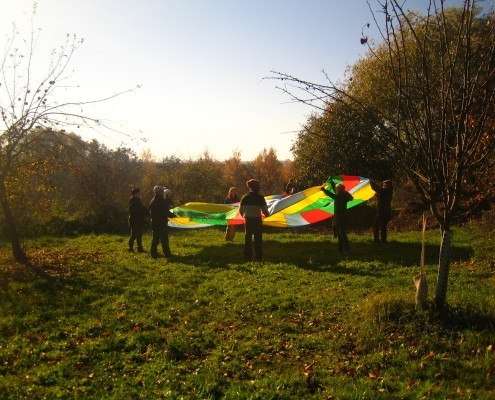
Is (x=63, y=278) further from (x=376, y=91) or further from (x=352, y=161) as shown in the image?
(x=376, y=91)

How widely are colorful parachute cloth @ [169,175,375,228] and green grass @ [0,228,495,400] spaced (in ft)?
10.4

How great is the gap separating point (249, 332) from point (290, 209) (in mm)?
8135

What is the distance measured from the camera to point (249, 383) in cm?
438

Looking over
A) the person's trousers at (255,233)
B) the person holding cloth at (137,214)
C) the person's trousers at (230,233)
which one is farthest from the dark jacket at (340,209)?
the person holding cloth at (137,214)

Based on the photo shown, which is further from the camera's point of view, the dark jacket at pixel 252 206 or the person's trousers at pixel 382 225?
the person's trousers at pixel 382 225

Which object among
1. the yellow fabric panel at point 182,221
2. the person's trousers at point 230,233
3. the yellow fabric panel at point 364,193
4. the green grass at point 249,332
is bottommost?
→ the green grass at point 249,332

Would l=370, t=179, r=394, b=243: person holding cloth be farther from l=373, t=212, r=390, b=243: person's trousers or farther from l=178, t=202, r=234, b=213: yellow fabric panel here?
l=178, t=202, r=234, b=213: yellow fabric panel

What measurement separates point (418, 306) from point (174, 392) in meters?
3.53

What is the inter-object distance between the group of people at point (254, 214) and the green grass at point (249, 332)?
0.89 m

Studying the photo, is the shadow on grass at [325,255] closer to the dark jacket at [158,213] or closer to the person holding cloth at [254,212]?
the person holding cloth at [254,212]

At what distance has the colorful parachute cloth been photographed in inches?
509

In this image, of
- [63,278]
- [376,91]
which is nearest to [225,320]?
[63,278]

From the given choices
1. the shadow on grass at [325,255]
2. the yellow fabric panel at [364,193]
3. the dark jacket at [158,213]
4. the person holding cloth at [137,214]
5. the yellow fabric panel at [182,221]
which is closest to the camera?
the shadow on grass at [325,255]

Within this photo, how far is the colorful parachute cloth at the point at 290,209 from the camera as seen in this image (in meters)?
12.9
